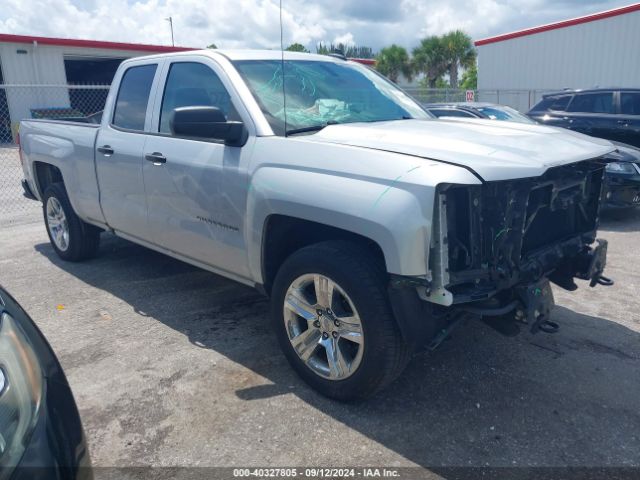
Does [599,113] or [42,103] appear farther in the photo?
[42,103]

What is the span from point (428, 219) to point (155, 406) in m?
1.89

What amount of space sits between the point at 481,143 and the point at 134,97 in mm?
2962

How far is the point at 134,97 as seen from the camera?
4.69 meters

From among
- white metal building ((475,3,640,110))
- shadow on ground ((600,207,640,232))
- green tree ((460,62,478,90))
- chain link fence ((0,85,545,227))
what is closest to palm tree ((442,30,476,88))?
green tree ((460,62,478,90))

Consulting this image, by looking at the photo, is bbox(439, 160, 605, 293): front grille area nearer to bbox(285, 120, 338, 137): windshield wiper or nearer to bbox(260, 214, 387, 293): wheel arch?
bbox(260, 214, 387, 293): wheel arch

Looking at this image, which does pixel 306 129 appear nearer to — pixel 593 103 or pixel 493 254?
pixel 493 254

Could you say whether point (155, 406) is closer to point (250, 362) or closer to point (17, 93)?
point (250, 362)

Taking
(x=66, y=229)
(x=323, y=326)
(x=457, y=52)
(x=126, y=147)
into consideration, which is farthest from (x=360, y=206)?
(x=457, y=52)

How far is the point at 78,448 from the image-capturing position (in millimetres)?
1841

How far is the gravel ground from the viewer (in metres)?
2.87

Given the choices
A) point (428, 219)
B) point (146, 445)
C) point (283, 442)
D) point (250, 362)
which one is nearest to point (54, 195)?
point (250, 362)

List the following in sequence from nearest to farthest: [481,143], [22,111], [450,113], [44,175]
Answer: [481,143], [44,175], [450,113], [22,111]

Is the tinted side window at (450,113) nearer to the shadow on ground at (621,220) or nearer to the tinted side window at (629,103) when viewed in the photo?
the shadow on ground at (621,220)

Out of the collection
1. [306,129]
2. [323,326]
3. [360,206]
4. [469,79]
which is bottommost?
[323,326]
